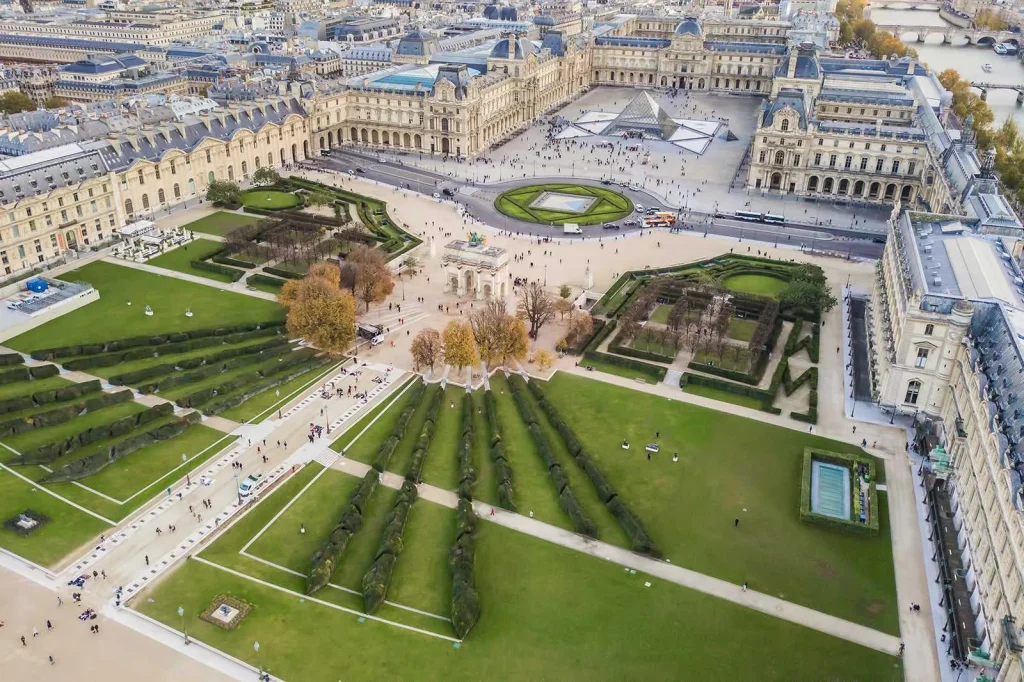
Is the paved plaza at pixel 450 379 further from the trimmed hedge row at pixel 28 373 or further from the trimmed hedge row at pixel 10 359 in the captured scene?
the trimmed hedge row at pixel 10 359

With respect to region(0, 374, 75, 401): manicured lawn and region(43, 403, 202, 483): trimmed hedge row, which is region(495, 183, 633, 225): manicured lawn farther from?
region(0, 374, 75, 401): manicured lawn

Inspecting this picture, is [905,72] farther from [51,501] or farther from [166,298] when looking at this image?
[51,501]

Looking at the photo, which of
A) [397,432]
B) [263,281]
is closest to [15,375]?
[263,281]

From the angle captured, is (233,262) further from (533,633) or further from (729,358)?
(533,633)

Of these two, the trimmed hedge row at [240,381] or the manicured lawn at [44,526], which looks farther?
the trimmed hedge row at [240,381]

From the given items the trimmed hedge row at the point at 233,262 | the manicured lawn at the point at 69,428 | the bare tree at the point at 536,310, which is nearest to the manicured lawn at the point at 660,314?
the bare tree at the point at 536,310

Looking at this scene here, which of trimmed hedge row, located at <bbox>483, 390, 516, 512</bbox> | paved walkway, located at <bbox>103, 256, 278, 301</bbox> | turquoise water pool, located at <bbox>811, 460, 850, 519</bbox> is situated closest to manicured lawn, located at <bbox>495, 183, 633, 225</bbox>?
paved walkway, located at <bbox>103, 256, 278, 301</bbox>
